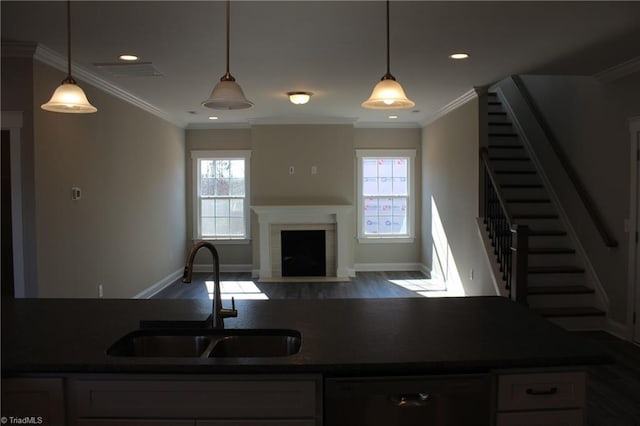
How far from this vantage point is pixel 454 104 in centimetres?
639

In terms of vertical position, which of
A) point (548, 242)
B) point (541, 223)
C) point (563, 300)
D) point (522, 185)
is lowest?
point (563, 300)

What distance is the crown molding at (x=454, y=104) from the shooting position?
18.6ft

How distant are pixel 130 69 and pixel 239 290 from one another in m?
3.50

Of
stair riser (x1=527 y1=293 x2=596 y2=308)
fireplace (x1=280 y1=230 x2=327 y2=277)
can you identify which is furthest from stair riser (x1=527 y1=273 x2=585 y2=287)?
fireplace (x1=280 y1=230 x2=327 y2=277)

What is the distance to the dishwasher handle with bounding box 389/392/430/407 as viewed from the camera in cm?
157

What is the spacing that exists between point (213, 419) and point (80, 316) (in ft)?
3.09

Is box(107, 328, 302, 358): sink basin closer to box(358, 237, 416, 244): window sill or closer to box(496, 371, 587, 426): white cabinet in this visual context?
box(496, 371, 587, 426): white cabinet

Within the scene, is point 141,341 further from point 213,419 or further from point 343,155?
point 343,155

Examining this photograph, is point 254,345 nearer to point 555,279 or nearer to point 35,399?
point 35,399

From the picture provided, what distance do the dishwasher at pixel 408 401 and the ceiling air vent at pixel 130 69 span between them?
381 centimetres

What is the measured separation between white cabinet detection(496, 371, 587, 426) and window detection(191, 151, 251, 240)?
7.17 m

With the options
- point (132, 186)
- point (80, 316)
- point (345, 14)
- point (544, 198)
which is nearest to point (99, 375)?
point (80, 316)

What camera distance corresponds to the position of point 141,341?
1.91 m

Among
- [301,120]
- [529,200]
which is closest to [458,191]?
[529,200]
